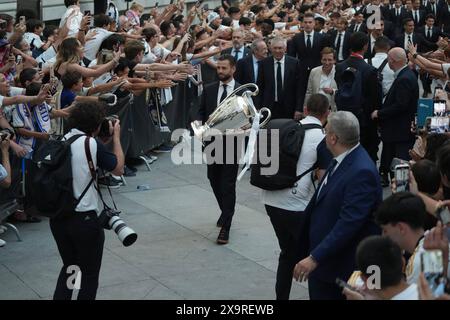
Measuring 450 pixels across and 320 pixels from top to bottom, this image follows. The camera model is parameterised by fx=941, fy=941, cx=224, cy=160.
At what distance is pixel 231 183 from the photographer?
400 inches

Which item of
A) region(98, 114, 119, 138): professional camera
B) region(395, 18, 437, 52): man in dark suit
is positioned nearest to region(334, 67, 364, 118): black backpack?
region(98, 114, 119, 138): professional camera

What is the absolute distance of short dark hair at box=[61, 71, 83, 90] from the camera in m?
10.5

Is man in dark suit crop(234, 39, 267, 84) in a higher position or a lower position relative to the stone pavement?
higher

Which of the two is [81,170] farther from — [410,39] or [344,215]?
[410,39]

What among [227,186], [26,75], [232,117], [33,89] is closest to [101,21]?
[26,75]

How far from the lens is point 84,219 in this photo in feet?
23.7

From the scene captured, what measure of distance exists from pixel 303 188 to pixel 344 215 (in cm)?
130

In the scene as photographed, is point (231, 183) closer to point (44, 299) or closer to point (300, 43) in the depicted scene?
point (44, 299)

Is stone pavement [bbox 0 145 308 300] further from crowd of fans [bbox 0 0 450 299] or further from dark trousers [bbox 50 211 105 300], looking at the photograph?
dark trousers [bbox 50 211 105 300]

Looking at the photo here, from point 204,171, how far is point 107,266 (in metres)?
4.48

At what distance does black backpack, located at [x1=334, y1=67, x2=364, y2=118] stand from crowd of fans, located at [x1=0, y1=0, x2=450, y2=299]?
35mm
